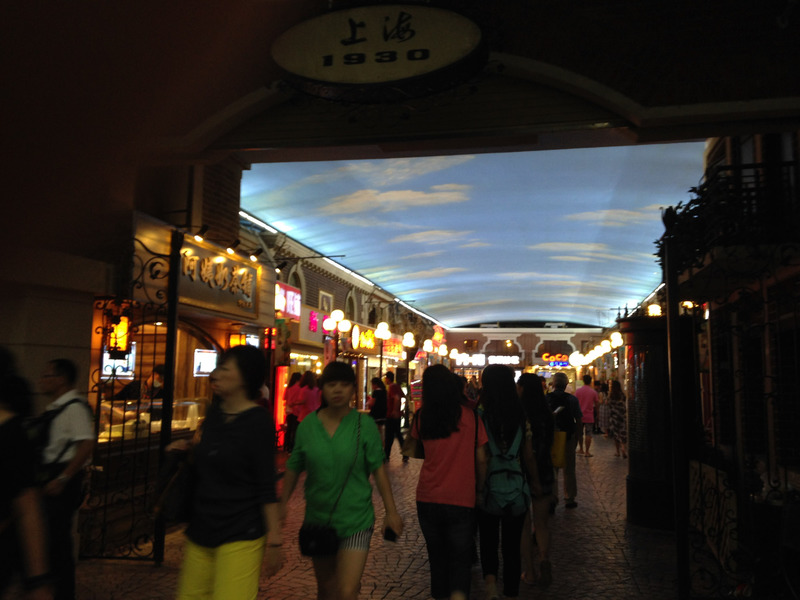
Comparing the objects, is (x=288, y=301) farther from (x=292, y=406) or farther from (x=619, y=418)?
(x=619, y=418)

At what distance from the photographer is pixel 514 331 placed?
4656 cm

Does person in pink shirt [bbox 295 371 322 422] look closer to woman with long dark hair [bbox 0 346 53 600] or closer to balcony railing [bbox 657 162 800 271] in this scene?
balcony railing [bbox 657 162 800 271]

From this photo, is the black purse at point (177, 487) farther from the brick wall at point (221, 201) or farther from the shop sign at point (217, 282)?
the brick wall at point (221, 201)

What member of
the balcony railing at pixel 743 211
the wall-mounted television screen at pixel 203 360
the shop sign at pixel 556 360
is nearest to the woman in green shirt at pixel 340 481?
the balcony railing at pixel 743 211

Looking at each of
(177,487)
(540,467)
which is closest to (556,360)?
(540,467)

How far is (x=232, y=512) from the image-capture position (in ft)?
9.92

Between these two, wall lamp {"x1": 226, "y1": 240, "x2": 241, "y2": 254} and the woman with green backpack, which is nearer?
the woman with green backpack

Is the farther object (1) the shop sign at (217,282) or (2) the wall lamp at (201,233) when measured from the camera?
(1) the shop sign at (217,282)

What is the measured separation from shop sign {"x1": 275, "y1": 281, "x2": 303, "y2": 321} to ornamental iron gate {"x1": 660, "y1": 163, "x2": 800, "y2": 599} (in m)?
9.79

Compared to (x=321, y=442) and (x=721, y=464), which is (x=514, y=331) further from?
(x=321, y=442)

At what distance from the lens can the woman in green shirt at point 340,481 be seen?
3.52 meters

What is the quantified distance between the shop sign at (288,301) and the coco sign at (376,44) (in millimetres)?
11695

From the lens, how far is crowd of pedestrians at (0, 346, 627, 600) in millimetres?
2846

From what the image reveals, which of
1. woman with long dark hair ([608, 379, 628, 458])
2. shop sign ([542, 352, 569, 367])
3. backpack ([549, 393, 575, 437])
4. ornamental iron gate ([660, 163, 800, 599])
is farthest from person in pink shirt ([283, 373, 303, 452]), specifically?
shop sign ([542, 352, 569, 367])
